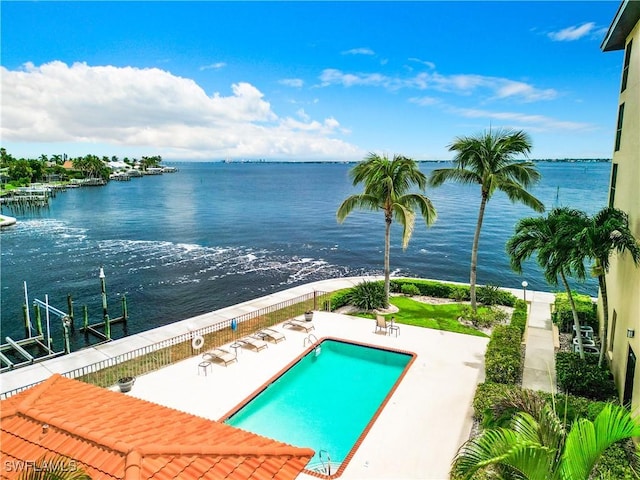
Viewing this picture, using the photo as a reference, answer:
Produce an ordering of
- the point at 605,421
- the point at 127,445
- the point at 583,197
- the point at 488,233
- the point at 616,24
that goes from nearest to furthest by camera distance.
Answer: the point at 605,421
the point at 127,445
the point at 616,24
the point at 488,233
the point at 583,197

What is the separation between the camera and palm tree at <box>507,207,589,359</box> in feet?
42.8

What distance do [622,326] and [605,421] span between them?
1033 cm

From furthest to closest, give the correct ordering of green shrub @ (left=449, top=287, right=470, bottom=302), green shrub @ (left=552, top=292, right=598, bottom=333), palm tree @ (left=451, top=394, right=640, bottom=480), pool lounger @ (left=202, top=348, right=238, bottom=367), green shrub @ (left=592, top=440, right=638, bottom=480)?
green shrub @ (left=449, top=287, right=470, bottom=302) → green shrub @ (left=552, top=292, right=598, bottom=333) → pool lounger @ (left=202, top=348, right=238, bottom=367) → green shrub @ (left=592, top=440, right=638, bottom=480) → palm tree @ (left=451, top=394, right=640, bottom=480)

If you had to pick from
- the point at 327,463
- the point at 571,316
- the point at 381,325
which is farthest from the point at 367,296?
the point at 327,463

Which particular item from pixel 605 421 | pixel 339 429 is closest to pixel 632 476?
pixel 605 421

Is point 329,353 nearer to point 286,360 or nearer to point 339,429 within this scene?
point 286,360

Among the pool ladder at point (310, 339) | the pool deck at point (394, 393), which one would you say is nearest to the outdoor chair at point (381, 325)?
the pool deck at point (394, 393)

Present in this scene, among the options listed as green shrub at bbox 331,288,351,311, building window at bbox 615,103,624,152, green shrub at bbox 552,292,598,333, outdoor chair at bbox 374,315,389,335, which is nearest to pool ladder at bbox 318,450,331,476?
outdoor chair at bbox 374,315,389,335

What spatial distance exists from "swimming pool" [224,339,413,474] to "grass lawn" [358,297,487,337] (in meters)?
4.04

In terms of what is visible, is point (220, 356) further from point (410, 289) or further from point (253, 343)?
point (410, 289)

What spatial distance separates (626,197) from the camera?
554 inches

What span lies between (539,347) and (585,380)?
4.64 m

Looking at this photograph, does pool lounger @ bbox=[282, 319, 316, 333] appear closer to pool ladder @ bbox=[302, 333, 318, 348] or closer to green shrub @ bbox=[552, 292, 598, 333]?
pool ladder @ bbox=[302, 333, 318, 348]

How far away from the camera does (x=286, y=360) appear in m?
17.5
